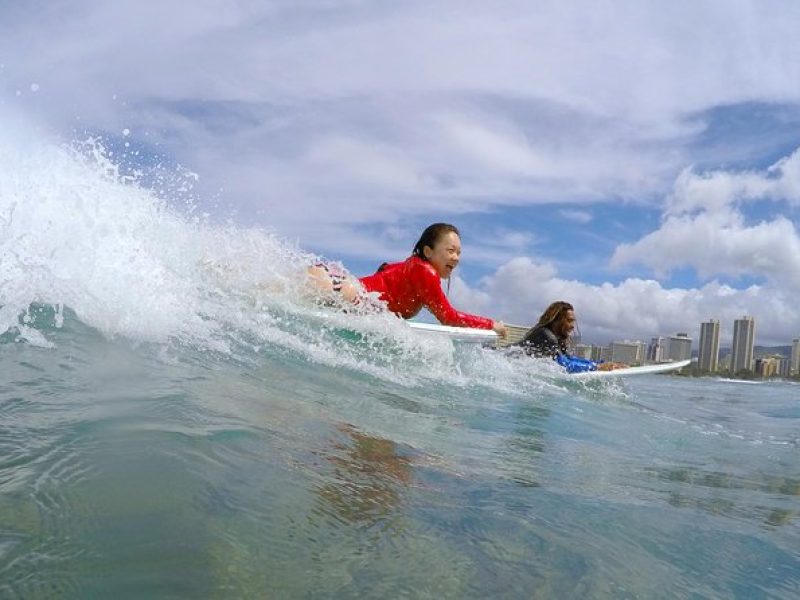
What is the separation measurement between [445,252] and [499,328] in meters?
1.36

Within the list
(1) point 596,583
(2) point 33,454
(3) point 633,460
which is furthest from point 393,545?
(3) point 633,460

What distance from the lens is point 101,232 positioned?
4543mm

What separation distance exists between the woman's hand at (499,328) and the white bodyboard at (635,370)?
5.70ft

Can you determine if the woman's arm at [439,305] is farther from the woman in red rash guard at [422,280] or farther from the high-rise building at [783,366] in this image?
the high-rise building at [783,366]

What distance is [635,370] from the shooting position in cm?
1062

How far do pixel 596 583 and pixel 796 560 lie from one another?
891 mm

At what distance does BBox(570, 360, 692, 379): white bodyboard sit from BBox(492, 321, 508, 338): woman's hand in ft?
5.70

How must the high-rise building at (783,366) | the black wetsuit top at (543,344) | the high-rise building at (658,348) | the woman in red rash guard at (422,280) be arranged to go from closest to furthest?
the woman in red rash guard at (422,280), the black wetsuit top at (543,344), the high-rise building at (658,348), the high-rise building at (783,366)

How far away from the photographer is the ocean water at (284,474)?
1.38 meters

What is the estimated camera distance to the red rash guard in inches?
298

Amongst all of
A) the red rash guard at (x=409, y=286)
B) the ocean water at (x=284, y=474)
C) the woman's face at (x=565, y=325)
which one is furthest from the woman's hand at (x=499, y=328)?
the ocean water at (x=284, y=474)

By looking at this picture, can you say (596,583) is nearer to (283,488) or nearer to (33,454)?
(283,488)

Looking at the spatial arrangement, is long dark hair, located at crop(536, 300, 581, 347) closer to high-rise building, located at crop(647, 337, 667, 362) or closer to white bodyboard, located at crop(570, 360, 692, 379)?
white bodyboard, located at crop(570, 360, 692, 379)

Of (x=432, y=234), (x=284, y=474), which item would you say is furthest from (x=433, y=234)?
(x=284, y=474)
